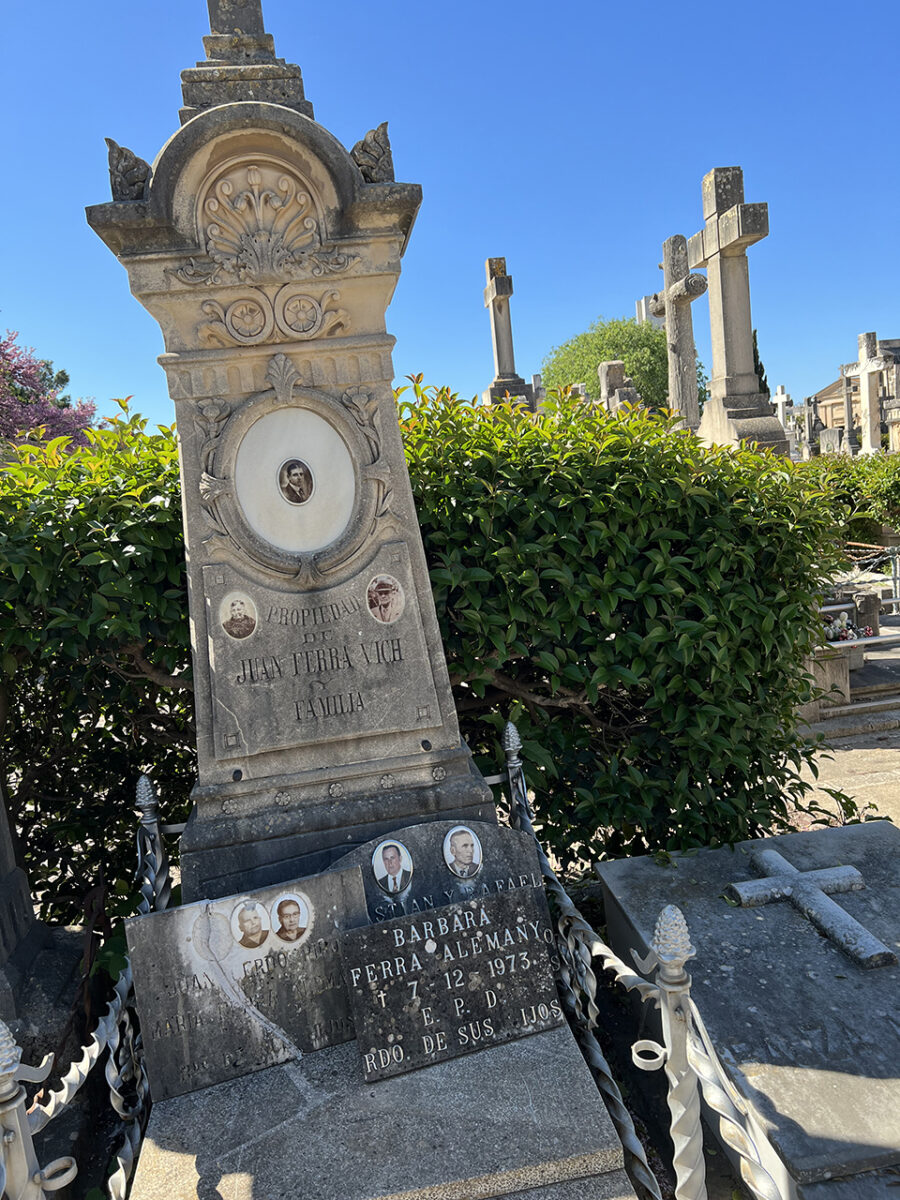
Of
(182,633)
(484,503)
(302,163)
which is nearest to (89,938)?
(182,633)

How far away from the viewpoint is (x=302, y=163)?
9.23 feet

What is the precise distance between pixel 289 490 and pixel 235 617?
51 centimetres

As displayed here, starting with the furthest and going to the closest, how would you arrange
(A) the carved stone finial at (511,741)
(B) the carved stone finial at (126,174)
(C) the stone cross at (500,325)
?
(C) the stone cross at (500,325) < (A) the carved stone finial at (511,741) < (B) the carved stone finial at (126,174)

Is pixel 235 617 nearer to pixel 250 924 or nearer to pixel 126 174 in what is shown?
pixel 250 924

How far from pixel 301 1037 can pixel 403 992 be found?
40 centimetres

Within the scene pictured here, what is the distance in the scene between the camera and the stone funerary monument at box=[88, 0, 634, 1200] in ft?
7.98

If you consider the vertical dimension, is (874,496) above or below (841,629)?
above

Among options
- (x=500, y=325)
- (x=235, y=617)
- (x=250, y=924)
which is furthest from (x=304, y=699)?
(x=500, y=325)

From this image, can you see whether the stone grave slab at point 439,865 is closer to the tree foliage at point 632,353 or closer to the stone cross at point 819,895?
the stone cross at point 819,895

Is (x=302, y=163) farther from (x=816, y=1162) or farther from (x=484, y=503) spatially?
(x=816, y=1162)

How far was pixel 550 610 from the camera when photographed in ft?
11.5

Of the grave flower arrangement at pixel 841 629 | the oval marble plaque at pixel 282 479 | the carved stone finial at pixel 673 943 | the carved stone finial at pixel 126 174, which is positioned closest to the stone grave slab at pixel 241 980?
the carved stone finial at pixel 673 943

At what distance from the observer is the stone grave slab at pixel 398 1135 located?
6.61 feet

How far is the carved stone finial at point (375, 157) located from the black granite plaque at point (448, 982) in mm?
2550
